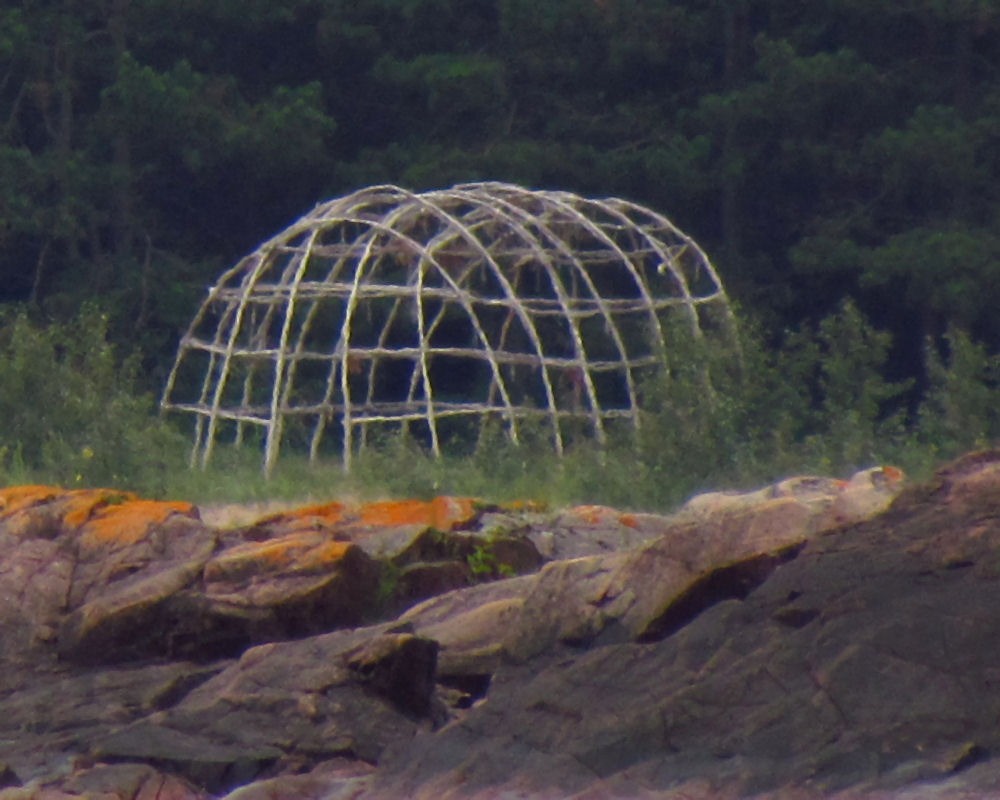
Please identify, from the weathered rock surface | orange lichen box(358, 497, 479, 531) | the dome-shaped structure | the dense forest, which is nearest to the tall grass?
the dome-shaped structure

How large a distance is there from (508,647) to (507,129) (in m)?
14.5

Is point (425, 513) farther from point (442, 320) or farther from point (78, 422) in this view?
point (442, 320)

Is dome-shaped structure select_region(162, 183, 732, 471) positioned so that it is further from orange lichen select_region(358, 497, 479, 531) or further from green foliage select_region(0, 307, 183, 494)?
orange lichen select_region(358, 497, 479, 531)

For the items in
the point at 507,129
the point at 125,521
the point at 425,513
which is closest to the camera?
the point at 125,521

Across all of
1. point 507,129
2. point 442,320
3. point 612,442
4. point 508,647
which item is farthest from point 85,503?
point 507,129

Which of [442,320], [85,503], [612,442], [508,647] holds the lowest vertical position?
[442,320]

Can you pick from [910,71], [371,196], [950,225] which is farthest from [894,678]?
[910,71]

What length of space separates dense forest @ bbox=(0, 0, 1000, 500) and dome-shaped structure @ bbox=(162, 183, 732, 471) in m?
0.76

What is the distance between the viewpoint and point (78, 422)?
12.0 metres

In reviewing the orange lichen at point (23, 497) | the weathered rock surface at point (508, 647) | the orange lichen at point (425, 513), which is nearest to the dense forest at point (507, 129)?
the orange lichen at point (425, 513)

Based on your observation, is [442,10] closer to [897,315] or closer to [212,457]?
[897,315]

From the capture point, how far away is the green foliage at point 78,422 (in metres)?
10.8

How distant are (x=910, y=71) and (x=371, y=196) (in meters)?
8.21

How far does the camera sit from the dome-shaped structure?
13648mm
